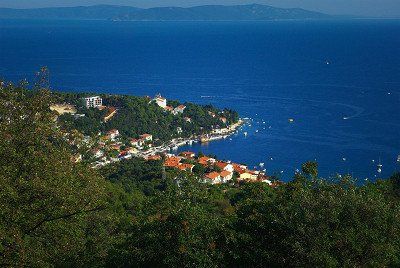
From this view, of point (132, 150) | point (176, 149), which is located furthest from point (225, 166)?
point (176, 149)

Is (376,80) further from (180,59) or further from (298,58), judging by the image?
(180,59)

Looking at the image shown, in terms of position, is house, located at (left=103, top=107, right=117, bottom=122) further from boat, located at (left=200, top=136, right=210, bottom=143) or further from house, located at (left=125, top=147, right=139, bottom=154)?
boat, located at (left=200, top=136, right=210, bottom=143)

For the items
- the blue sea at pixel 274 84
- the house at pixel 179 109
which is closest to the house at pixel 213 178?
the blue sea at pixel 274 84

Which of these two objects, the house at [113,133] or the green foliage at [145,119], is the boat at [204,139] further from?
the house at [113,133]

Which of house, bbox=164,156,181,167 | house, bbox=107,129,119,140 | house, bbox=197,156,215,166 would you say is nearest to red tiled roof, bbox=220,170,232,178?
house, bbox=197,156,215,166

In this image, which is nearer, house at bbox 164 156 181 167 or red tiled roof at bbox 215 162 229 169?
house at bbox 164 156 181 167
